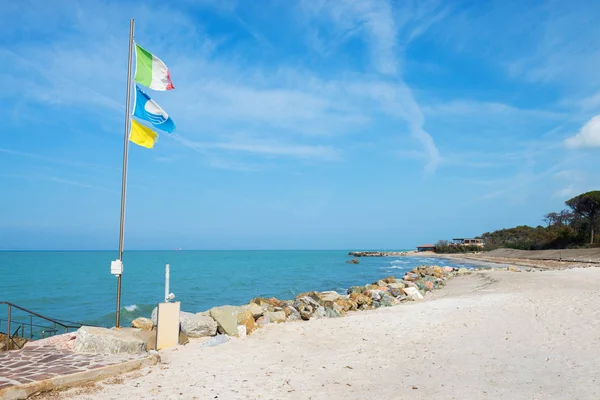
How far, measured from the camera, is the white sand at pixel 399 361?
6.50 m

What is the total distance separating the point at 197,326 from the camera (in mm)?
10578

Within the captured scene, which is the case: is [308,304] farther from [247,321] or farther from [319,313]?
[247,321]

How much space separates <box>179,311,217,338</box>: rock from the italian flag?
5.60 metres

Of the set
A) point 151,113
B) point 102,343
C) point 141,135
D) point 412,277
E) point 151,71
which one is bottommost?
point 412,277

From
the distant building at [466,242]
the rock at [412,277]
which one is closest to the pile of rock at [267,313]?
the rock at [412,277]

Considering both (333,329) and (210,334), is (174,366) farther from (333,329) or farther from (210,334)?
(333,329)

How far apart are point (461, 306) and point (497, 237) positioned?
103 meters

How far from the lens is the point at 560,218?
81312mm

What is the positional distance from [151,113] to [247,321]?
19.1 ft

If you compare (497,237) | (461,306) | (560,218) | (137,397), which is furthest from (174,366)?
(497,237)

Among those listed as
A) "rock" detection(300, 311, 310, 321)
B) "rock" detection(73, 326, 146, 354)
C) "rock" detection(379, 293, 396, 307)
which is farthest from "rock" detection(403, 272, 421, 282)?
"rock" detection(73, 326, 146, 354)

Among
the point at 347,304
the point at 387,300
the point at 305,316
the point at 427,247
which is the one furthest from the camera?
the point at 427,247

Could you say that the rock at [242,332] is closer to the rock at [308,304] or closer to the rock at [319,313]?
the rock at [319,313]

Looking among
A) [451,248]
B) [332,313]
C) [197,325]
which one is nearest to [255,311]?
[197,325]
